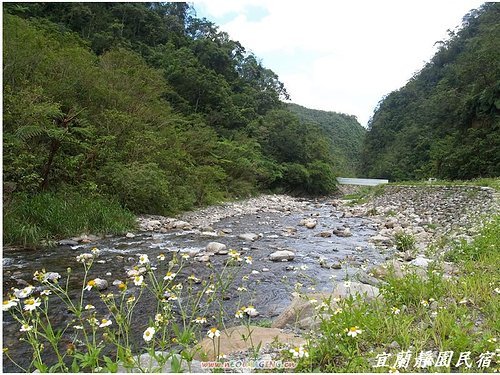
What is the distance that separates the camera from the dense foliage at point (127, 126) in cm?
995

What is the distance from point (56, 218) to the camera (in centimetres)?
880

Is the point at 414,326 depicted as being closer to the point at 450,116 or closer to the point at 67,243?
the point at 67,243

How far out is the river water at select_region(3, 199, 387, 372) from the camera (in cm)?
445

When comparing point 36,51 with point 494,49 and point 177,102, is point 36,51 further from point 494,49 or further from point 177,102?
point 494,49

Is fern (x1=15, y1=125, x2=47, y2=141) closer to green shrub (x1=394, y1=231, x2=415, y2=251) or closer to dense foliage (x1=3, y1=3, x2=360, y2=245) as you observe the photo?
dense foliage (x1=3, y1=3, x2=360, y2=245)

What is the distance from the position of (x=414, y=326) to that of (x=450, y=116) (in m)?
38.1

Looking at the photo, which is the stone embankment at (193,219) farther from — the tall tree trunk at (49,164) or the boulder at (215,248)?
the boulder at (215,248)

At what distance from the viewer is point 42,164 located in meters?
9.86

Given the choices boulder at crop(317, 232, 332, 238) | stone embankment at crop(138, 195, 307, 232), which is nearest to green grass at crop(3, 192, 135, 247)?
stone embankment at crop(138, 195, 307, 232)

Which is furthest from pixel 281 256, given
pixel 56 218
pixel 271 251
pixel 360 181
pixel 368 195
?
pixel 360 181

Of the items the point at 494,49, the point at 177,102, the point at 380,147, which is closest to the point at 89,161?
the point at 177,102

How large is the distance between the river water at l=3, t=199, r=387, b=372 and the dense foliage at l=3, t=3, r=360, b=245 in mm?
2284

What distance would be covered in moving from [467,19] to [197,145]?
49.4m

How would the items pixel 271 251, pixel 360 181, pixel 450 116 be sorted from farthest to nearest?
pixel 360 181
pixel 450 116
pixel 271 251
